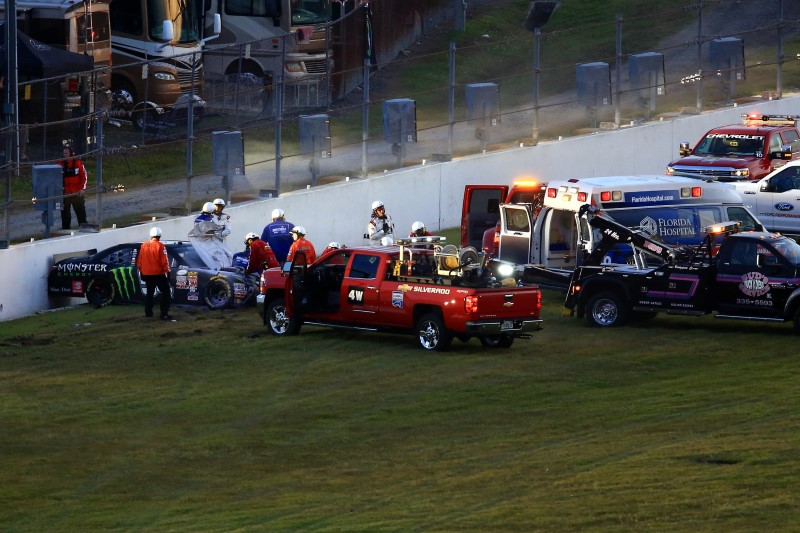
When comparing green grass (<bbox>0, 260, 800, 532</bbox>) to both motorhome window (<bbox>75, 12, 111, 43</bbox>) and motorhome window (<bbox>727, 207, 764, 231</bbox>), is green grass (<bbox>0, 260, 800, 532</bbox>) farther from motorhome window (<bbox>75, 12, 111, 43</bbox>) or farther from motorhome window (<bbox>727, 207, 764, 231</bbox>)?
motorhome window (<bbox>75, 12, 111, 43</bbox>)

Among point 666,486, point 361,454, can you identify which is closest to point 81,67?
point 361,454

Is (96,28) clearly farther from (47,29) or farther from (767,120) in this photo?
(767,120)

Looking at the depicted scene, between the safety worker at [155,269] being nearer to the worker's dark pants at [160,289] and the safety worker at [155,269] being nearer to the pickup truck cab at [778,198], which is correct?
the worker's dark pants at [160,289]

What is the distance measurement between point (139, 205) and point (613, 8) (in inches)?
1066

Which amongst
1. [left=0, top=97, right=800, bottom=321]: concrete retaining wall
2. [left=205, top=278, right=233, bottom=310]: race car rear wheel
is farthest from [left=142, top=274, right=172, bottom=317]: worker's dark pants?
[left=0, top=97, right=800, bottom=321]: concrete retaining wall

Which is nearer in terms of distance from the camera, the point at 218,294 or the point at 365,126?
the point at 218,294

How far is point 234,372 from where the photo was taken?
72.2ft

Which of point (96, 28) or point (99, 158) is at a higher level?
point (96, 28)

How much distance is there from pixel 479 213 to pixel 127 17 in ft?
46.1

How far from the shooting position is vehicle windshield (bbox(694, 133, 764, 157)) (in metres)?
36.0

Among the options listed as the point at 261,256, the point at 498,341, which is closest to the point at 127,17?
the point at 261,256

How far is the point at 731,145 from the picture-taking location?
36250 mm

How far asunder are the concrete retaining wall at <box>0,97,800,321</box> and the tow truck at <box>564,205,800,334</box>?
8.95 meters

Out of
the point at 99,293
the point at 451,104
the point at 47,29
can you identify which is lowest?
the point at 99,293
